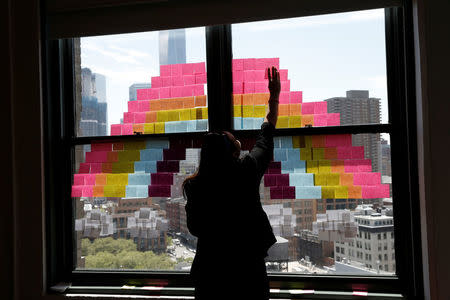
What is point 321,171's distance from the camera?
216 cm

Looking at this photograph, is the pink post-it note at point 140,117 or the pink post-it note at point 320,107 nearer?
the pink post-it note at point 320,107

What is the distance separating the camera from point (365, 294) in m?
2.07

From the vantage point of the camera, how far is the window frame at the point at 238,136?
6.61 ft

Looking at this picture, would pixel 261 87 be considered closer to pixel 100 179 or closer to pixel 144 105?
pixel 144 105

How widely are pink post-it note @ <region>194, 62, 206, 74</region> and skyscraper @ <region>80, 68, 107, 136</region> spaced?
2.12 ft

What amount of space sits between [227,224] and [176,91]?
1.12m

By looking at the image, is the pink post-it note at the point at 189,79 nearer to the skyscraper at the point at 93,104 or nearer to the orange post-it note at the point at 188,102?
the orange post-it note at the point at 188,102

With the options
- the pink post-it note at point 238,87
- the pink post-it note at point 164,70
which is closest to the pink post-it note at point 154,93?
the pink post-it note at point 164,70

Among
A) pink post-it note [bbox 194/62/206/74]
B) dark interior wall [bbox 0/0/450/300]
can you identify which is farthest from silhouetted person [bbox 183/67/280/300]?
dark interior wall [bbox 0/0/450/300]

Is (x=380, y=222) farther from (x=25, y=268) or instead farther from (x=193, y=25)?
(x=25, y=268)

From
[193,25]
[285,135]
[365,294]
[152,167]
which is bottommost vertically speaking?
[365,294]

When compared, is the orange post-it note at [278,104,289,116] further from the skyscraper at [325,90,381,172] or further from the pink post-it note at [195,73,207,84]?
the pink post-it note at [195,73,207,84]

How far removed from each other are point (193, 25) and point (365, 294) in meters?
1.88

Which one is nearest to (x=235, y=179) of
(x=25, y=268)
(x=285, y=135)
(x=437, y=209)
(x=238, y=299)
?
(x=238, y=299)
